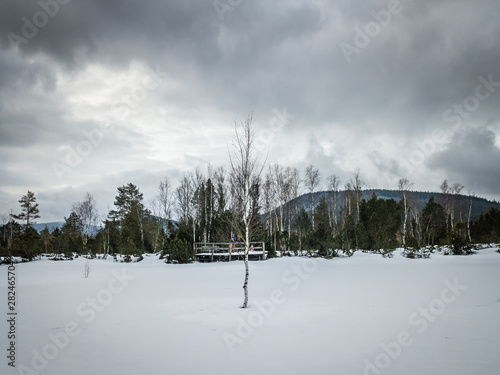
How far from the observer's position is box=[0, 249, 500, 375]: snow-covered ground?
471 cm

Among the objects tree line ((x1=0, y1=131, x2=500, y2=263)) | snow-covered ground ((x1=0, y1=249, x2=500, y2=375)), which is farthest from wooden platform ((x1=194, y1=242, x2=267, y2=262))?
snow-covered ground ((x1=0, y1=249, x2=500, y2=375))

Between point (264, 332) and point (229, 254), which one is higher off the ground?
point (264, 332)

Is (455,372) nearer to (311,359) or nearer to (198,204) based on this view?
(311,359)

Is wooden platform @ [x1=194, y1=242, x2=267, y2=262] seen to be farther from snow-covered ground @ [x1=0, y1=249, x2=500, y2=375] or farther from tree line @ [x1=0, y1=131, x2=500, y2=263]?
snow-covered ground @ [x1=0, y1=249, x2=500, y2=375]

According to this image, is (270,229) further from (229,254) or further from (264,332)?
(264,332)

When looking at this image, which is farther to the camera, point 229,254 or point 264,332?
point 229,254

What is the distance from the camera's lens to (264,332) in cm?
638

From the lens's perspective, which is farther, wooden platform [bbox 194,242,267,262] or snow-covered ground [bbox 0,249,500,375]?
wooden platform [bbox 194,242,267,262]

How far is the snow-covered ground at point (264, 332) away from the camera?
471 centimetres

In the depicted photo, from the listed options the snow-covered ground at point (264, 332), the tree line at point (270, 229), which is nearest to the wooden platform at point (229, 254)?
the tree line at point (270, 229)

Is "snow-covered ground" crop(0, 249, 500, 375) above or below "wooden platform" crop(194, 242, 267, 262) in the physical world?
above

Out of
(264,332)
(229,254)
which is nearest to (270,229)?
(229,254)

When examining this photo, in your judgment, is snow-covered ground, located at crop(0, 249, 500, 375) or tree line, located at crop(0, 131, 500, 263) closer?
snow-covered ground, located at crop(0, 249, 500, 375)

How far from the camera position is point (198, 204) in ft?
127
